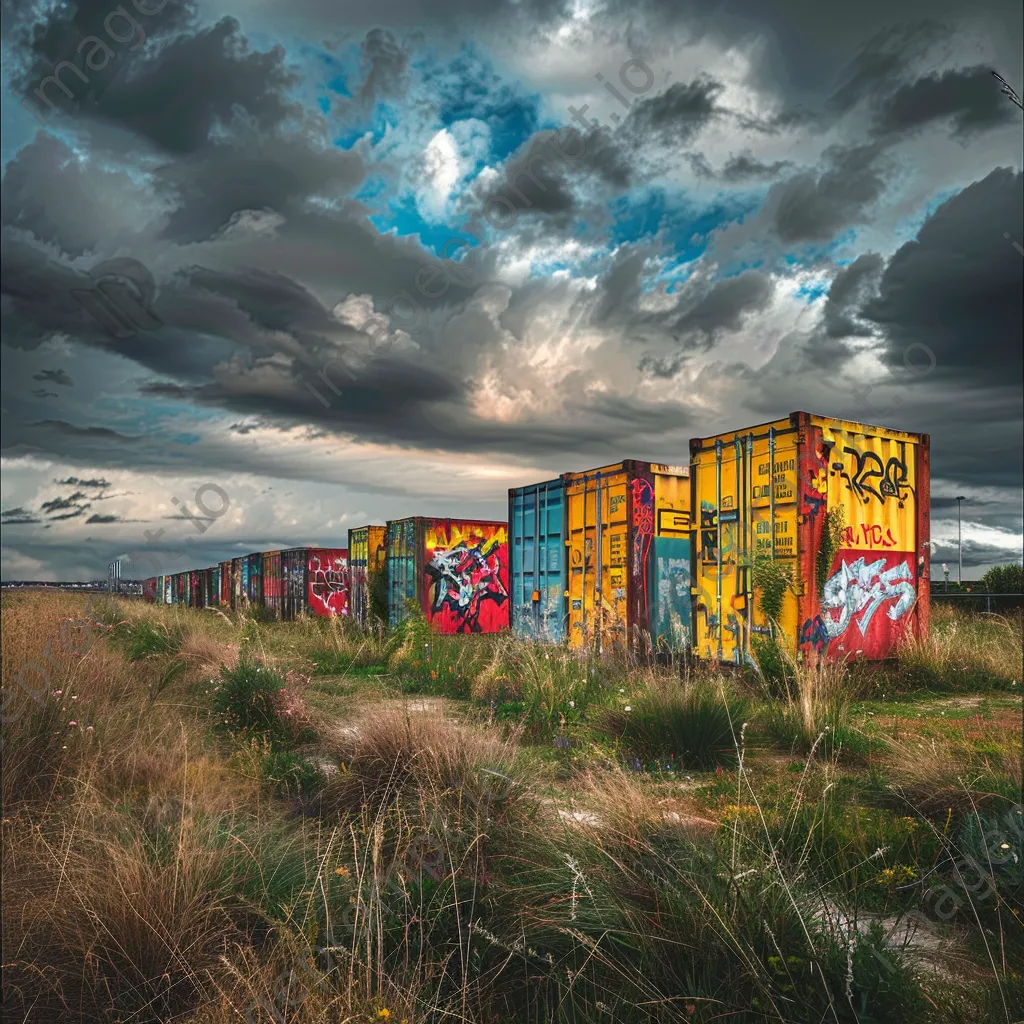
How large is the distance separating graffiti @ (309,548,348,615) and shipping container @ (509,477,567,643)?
1245 cm

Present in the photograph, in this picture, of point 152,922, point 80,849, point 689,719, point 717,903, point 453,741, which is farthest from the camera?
→ point 689,719

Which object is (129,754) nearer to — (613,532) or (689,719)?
(689,719)

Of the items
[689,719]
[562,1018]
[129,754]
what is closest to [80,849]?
[129,754]

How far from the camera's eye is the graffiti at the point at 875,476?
9555mm

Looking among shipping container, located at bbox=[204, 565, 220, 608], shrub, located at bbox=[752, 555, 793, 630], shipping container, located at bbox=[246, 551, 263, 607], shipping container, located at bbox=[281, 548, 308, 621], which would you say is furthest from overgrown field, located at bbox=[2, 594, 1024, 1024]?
shipping container, located at bbox=[204, 565, 220, 608]

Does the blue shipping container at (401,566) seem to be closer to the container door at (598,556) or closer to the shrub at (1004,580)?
the container door at (598,556)

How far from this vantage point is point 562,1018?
2.35 m

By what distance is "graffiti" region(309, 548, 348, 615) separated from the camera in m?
25.3

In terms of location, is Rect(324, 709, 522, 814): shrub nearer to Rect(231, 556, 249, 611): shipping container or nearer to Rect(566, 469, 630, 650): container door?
Rect(566, 469, 630, 650): container door

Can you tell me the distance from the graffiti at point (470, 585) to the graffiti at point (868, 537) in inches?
386

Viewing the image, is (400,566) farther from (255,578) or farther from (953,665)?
(255,578)

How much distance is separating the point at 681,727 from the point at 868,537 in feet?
17.3

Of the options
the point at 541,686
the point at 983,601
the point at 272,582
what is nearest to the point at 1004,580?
the point at 983,601

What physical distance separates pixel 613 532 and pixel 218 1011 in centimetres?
975
